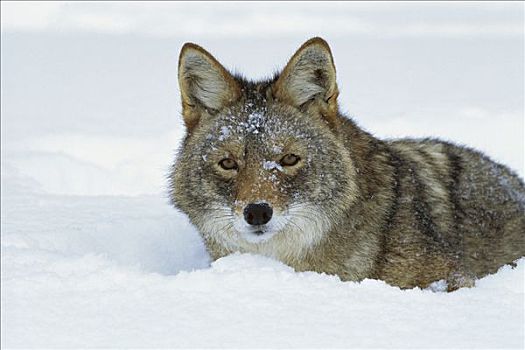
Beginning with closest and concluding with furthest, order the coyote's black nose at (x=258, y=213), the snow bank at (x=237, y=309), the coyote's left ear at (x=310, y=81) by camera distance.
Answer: the snow bank at (x=237, y=309) → the coyote's black nose at (x=258, y=213) → the coyote's left ear at (x=310, y=81)

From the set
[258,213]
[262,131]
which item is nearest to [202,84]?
[262,131]

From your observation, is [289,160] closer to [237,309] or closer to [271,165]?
[271,165]

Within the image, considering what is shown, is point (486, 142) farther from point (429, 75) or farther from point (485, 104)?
point (429, 75)

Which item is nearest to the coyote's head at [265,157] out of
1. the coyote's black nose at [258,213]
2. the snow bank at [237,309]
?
the coyote's black nose at [258,213]

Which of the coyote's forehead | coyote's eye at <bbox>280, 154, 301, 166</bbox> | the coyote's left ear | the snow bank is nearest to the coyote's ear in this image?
the coyote's forehead

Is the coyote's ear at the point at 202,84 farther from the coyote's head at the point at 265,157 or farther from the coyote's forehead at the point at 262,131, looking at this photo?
the coyote's forehead at the point at 262,131

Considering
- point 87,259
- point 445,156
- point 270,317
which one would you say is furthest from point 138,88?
point 270,317
